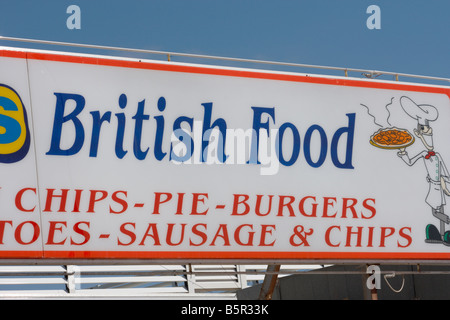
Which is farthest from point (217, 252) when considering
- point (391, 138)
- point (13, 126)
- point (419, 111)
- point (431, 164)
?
point (419, 111)

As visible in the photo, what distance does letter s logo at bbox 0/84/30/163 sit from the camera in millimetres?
9773

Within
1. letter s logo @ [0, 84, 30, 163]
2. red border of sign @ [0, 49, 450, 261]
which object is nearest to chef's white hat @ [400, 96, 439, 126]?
red border of sign @ [0, 49, 450, 261]

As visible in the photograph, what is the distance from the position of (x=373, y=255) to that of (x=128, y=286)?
1027cm

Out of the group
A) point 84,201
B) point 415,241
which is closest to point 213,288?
point 415,241

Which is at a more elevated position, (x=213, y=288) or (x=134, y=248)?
(x=134, y=248)

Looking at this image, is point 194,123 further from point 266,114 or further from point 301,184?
point 301,184

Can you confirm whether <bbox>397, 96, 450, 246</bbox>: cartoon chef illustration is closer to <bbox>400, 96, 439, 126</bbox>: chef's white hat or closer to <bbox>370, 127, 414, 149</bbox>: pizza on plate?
<bbox>400, 96, 439, 126</bbox>: chef's white hat

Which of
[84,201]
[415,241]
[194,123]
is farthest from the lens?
[415,241]

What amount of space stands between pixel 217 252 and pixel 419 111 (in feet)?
14.0

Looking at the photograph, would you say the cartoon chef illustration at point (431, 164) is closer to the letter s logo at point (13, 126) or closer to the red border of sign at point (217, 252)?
the red border of sign at point (217, 252)

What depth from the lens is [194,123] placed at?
1079 centimetres

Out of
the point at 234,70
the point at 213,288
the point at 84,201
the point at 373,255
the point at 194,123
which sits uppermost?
the point at 234,70

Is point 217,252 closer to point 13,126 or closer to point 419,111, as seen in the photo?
point 13,126

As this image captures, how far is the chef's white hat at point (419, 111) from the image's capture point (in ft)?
40.1
